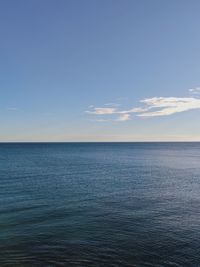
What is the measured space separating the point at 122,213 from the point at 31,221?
37.8ft

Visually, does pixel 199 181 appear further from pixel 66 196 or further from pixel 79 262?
pixel 79 262

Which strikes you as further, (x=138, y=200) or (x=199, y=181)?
(x=199, y=181)

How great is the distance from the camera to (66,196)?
4847cm

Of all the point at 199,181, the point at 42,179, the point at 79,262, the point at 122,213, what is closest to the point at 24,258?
the point at 79,262

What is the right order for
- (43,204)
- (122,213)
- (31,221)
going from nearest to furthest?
(31,221) → (122,213) → (43,204)

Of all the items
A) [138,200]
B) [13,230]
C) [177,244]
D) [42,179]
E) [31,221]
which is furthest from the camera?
[42,179]

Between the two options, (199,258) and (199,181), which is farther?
(199,181)

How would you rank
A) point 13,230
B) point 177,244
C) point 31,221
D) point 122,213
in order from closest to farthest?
1. point 177,244
2. point 13,230
3. point 31,221
4. point 122,213

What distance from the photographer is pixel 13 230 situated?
3141 centimetres

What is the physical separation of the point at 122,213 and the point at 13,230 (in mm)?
13881

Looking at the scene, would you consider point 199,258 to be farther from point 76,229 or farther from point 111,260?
point 76,229

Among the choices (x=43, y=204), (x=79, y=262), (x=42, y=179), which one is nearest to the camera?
(x=79, y=262)

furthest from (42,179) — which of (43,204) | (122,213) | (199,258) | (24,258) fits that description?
(199,258)

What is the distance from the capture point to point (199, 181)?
222ft
